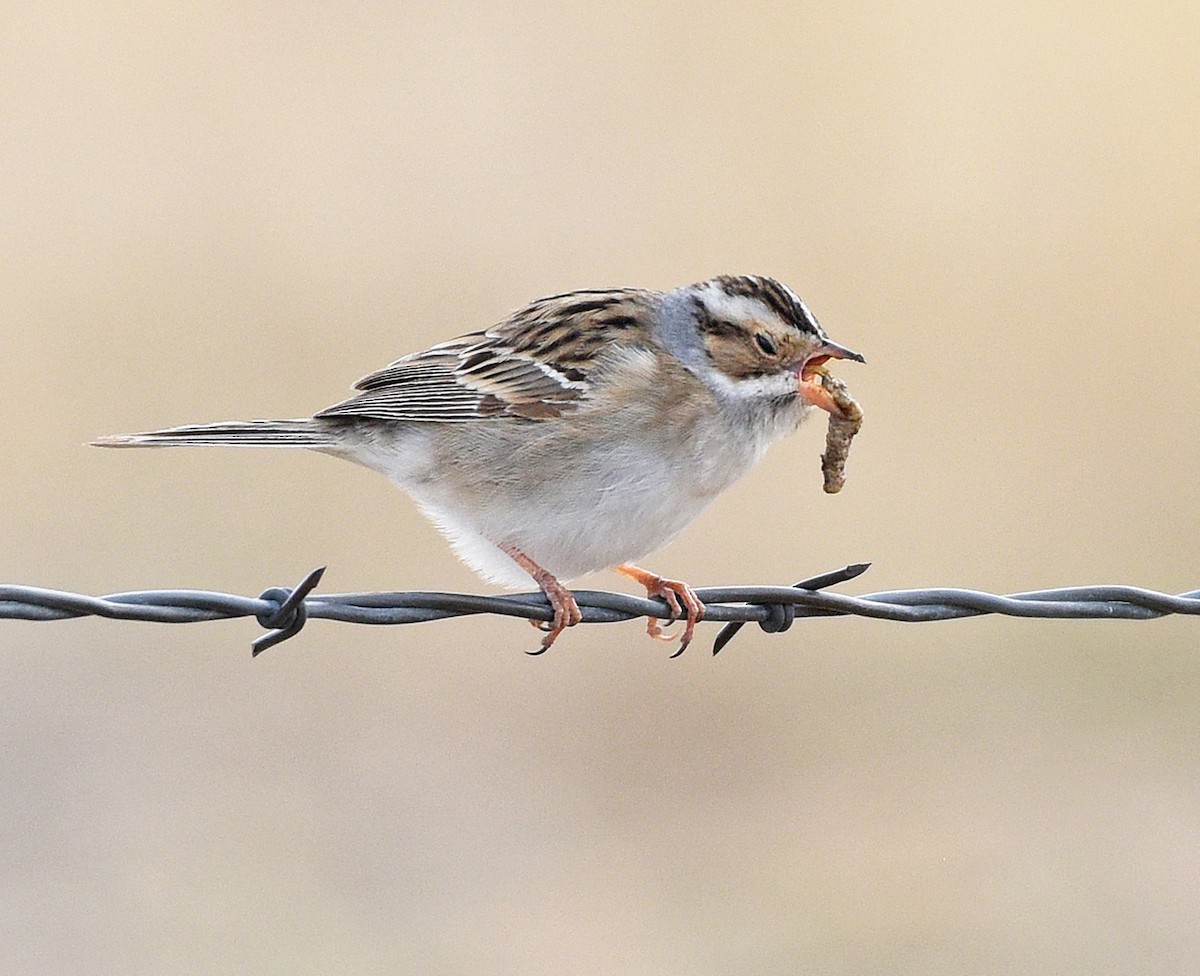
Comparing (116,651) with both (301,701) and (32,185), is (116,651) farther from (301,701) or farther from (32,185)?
(32,185)

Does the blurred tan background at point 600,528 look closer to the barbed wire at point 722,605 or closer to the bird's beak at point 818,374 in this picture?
the bird's beak at point 818,374

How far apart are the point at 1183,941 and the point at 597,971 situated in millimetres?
3275

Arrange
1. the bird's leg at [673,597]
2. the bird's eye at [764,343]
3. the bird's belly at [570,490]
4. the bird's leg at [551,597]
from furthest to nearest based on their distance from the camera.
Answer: the bird's eye at [764,343] → the bird's belly at [570,490] → the bird's leg at [551,597] → the bird's leg at [673,597]

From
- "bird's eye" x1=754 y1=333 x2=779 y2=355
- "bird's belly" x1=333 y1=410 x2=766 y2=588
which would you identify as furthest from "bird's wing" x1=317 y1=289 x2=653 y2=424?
"bird's eye" x1=754 y1=333 x2=779 y2=355

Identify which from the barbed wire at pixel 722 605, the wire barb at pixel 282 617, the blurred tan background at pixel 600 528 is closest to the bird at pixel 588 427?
the barbed wire at pixel 722 605

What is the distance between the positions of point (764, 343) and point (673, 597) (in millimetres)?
1056

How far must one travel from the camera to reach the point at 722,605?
5055 millimetres

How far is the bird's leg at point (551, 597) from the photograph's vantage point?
18.4 feet

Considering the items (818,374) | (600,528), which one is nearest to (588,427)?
(600,528)

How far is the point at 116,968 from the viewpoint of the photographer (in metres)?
8.46

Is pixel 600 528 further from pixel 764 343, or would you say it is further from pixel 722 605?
pixel 722 605

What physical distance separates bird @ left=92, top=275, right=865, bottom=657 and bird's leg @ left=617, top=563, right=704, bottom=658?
0.02m

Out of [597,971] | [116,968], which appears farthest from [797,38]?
[116,968]

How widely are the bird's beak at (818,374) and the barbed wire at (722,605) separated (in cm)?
122
